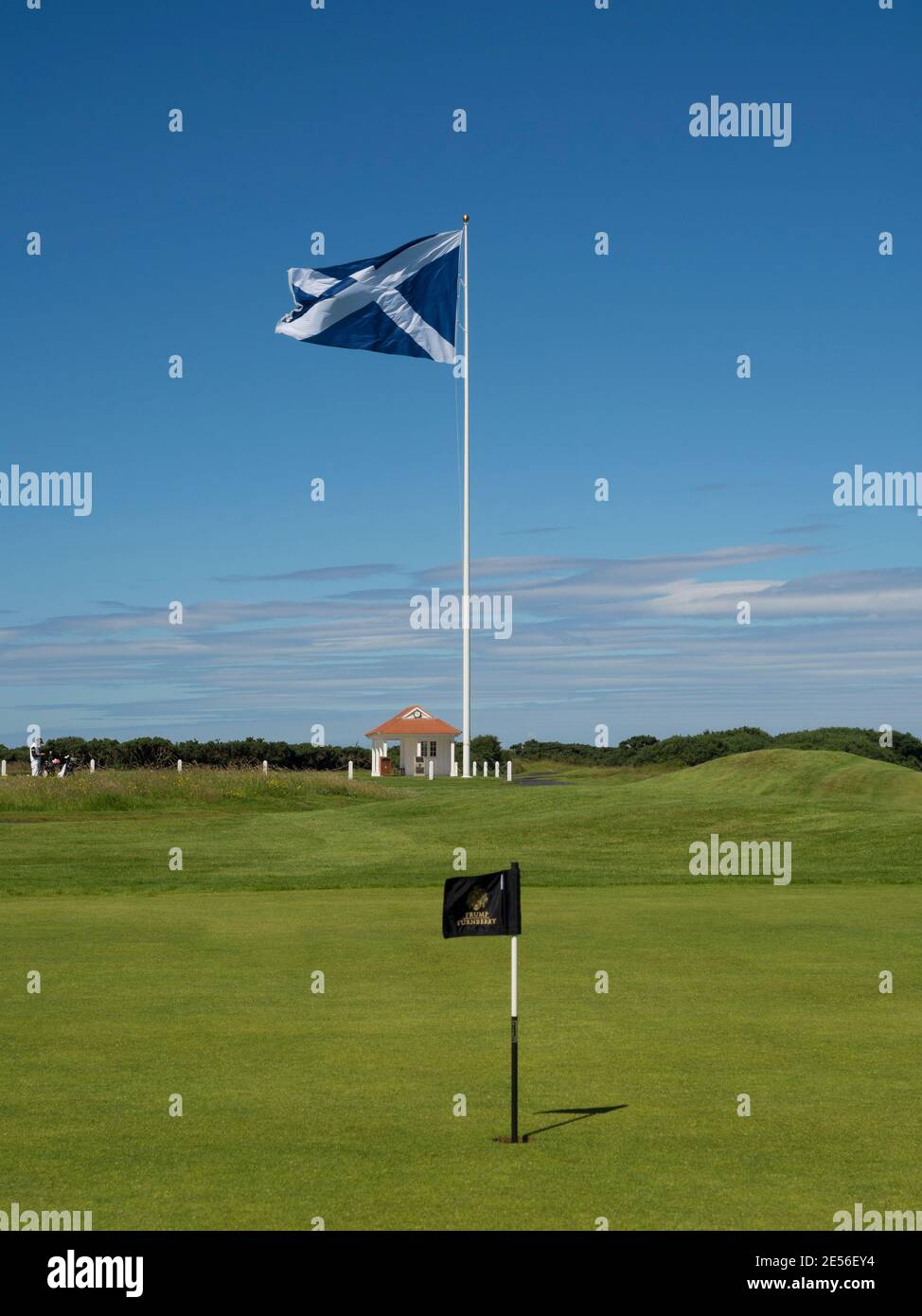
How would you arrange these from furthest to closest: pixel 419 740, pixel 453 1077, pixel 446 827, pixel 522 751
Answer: pixel 522 751, pixel 419 740, pixel 446 827, pixel 453 1077

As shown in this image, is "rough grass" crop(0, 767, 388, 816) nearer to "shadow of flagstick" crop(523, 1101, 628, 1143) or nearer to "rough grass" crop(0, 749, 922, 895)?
"rough grass" crop(0, 749, 922, 895)

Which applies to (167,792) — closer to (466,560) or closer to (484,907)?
(466,560)

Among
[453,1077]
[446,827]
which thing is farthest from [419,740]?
[453,1077]

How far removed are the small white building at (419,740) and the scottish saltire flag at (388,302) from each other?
33.5m

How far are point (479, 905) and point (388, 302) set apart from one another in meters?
38.7

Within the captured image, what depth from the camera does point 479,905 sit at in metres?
10.2

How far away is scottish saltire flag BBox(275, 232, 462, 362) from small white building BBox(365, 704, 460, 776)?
33.5m

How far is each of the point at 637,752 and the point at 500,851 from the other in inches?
1804

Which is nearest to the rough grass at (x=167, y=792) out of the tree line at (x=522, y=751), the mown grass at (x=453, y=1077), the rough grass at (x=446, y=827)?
the rough grass at (x=446, y=827)

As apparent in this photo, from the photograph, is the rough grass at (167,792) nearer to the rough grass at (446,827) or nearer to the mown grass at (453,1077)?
the rough grass at (446,827)

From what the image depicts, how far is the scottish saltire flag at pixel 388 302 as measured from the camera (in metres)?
43.8
